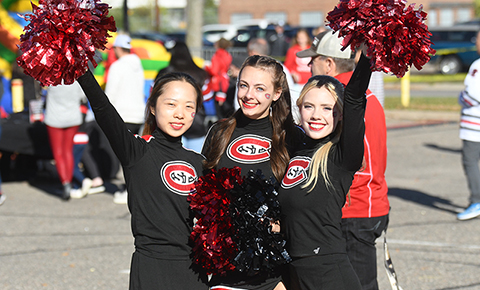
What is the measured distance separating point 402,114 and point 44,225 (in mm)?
10345

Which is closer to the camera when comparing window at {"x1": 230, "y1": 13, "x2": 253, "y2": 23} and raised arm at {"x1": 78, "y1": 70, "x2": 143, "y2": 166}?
raised arm at {"x1": 78, "y1": 70, "x2": 143, "y2": 166}

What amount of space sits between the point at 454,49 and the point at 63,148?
74.3ft

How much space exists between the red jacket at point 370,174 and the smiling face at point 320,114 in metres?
0.56

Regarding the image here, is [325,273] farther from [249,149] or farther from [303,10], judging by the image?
[303,10]

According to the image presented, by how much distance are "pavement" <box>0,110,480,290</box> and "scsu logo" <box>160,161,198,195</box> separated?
220cm

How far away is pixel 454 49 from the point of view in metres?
26.6

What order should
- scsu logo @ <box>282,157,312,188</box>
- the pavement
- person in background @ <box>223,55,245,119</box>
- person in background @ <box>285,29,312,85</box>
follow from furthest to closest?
1. person in background @ <box>285,29,312,85</box>
2. person in background @ <box>223,55,245,119</box>
3. the pavement
4. scsu logo @ <box>282,157,312,188</box>

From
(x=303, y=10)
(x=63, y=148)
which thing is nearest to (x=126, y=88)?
(x=63, y=148)

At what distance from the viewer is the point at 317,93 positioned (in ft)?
9.78

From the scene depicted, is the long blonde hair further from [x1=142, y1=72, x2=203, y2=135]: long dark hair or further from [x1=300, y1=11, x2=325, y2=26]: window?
[x1=300, y1=11, x2=325, y2=26]: window

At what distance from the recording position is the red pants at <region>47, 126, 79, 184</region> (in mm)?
7684

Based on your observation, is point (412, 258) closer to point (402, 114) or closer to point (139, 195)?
point (139, 195)

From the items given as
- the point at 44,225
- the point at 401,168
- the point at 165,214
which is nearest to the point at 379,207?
the point at 165,214

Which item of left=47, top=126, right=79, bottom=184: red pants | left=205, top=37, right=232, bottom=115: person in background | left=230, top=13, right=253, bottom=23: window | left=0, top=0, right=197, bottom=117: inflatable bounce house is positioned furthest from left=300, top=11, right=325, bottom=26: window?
left=47, top=126, right=79, bottom=184: red pants
